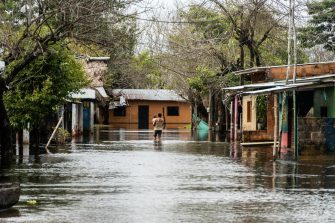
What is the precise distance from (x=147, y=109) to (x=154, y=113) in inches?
36.5

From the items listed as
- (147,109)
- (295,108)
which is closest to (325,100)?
(295,108)

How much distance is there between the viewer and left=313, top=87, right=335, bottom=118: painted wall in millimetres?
28953

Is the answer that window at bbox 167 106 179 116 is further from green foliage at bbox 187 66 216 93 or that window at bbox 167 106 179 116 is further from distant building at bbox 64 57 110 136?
green foliage at bbox 187 66 216 93

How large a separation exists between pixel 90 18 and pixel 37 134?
26.6 feet

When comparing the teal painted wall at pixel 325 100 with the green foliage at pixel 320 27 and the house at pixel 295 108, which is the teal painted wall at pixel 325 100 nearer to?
the house at pixel 295 108

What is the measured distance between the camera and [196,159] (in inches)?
1060

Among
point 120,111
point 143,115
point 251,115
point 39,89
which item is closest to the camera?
point 39,89

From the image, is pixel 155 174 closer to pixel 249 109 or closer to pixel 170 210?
pixel 170 210

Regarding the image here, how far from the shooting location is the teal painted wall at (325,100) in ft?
94.9

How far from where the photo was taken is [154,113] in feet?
278

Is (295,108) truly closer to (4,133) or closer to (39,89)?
(39,89)

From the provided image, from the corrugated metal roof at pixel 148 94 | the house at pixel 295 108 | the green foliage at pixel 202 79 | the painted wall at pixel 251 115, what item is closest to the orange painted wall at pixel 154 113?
the corrugated metal roof at pixel 148 94

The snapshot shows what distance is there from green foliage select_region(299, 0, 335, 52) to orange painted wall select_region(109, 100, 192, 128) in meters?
40.4

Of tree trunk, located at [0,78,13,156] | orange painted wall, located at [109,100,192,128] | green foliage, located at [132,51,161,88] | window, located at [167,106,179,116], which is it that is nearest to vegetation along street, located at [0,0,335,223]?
tree trunk, located at [0,78,13,156]
